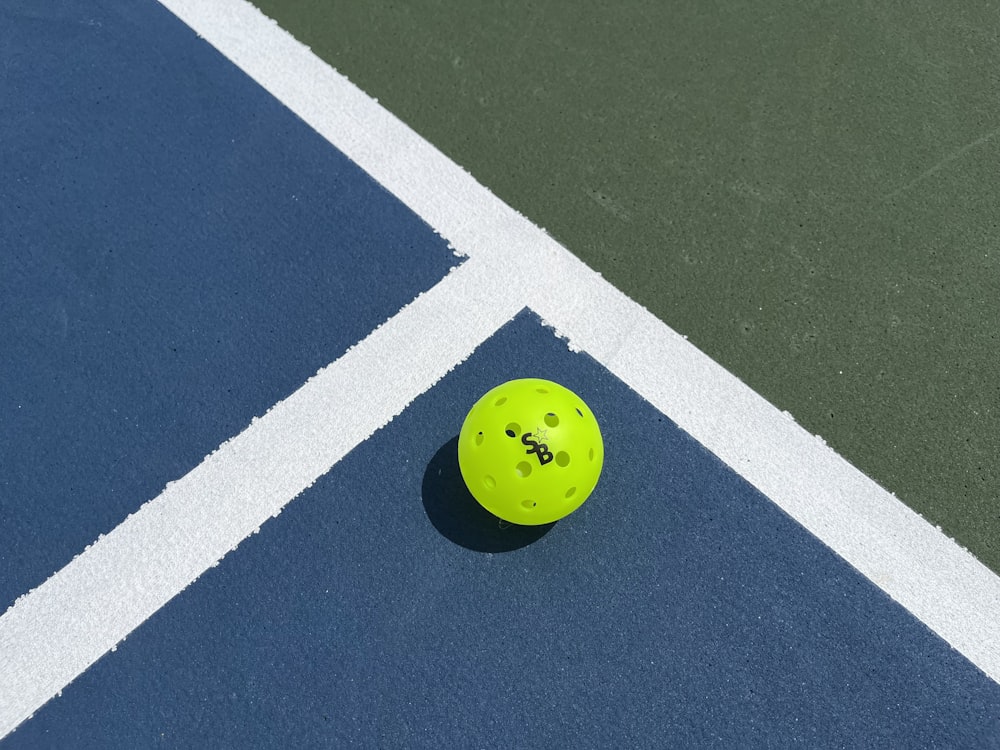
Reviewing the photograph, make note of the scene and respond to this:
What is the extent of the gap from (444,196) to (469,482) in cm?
179

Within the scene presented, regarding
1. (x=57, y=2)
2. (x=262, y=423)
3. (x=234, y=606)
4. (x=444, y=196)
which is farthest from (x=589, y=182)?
(x=57, y=2)

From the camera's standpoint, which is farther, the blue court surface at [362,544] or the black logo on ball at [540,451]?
the blue court surface at [362,544]

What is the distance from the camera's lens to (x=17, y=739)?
3281 mm

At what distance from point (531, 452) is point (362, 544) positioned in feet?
3.34

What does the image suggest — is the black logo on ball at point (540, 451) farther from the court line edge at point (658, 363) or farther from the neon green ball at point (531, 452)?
the court line edge at point (658, 363)

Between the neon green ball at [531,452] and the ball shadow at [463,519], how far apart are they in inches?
12.2

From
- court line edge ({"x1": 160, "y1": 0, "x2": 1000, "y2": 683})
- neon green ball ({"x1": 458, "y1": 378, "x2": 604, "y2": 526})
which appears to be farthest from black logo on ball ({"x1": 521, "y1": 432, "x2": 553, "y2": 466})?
court line edge ({"x1": 160, "y1": 0, "x2": 1000, "y2": 683})

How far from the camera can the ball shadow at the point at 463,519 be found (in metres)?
3.61

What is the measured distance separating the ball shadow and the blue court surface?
1cm

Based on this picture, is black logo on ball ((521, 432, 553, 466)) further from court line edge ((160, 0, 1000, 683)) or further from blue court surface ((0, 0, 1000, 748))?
court line edge ((160, 0, 1000, 683))

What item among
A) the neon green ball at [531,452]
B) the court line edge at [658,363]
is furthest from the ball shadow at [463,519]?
the court line edge at [658,363]

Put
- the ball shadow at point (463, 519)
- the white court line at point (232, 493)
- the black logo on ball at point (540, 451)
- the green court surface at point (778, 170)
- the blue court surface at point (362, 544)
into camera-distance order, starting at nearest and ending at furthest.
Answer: the black logo on ball at point (540, 451) → the blue court surface at point (362, 544) → the white court line at point (232, 493) → the ball shadow at point (463, 519) → the green court surface at point (778, 170)

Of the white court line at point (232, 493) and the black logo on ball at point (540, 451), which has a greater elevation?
the black logo on ball at point (540, 451)

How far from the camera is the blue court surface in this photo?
3332 mm
